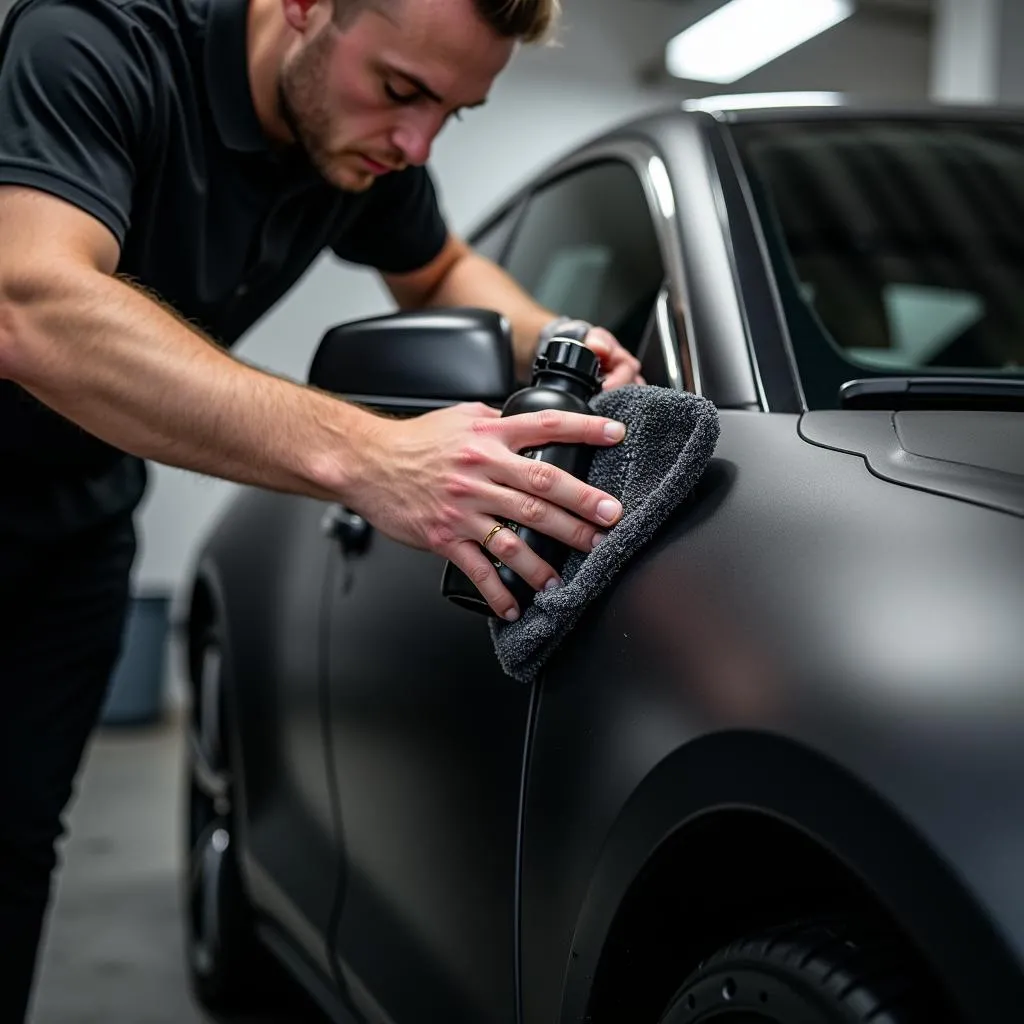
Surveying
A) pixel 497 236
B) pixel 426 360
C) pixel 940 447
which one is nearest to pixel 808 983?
pixel 940 447

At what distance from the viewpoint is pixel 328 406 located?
1131 mm

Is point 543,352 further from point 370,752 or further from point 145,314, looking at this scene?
point 370,752

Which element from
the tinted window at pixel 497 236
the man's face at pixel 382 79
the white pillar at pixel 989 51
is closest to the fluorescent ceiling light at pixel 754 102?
the man's face at pixel 382 79

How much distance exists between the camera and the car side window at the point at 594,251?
1.38m

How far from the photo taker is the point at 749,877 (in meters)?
0.91

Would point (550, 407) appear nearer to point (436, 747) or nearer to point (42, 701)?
point (436, 747)

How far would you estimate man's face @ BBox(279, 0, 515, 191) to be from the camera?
1336 millimetres

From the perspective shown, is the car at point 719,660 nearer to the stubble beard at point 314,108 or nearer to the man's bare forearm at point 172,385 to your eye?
the man's bare forearm at point 172,385

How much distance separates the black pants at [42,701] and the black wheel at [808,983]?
1.09 m

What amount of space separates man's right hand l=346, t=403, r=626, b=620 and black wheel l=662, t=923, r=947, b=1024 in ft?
1.01

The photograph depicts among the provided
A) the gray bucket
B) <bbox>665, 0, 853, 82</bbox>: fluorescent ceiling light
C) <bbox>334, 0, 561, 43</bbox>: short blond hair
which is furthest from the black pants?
<bbox>665, 0, 853, 82</bbox>: fluorescent ceiling light

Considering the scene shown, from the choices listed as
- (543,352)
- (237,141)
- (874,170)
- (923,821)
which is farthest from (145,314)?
(874,170)

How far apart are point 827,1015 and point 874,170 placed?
3.59 ft

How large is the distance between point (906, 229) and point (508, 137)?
4505mm
